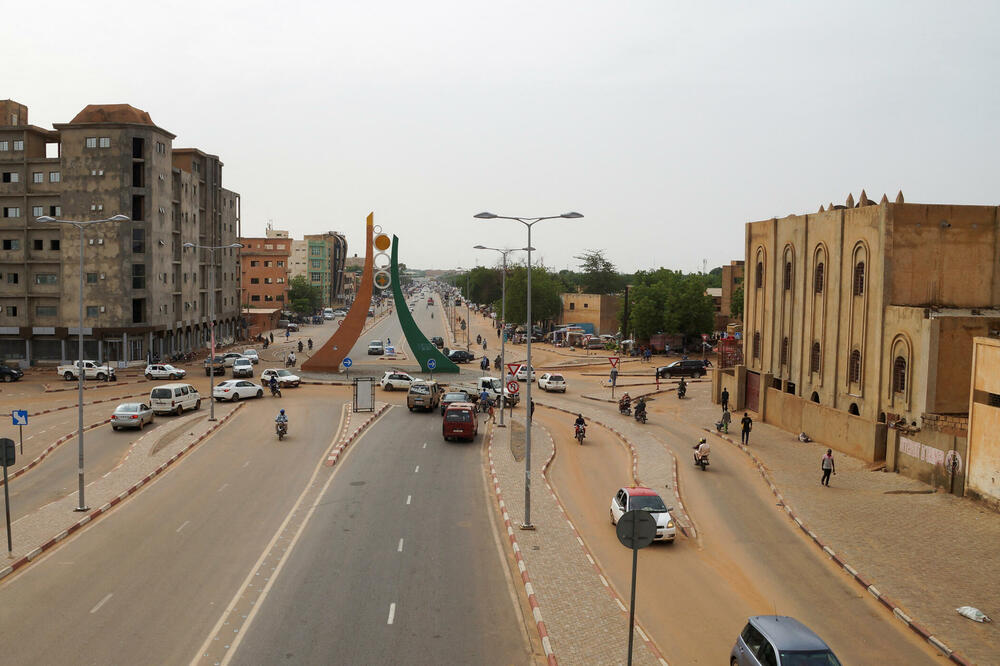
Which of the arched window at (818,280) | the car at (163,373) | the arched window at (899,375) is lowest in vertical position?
the car at (163,373)

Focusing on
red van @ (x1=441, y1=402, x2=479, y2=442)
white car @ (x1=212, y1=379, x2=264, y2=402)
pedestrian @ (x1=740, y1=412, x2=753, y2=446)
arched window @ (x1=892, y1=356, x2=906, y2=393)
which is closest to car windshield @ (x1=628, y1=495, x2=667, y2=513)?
red van @ (x1=441, y1=402, x2=479, y2=442)

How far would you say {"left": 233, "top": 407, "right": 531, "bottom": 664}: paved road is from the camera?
585 inches

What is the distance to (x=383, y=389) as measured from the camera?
56.2m

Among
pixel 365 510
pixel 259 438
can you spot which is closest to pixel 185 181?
pixel 259 438

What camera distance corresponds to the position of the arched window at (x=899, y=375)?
3344cm

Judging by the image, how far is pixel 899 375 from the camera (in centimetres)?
3369

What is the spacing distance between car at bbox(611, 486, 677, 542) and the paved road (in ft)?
12.7

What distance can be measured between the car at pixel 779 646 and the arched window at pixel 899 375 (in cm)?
2310

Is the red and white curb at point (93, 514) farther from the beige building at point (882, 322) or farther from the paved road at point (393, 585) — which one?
the beige building at point (882, 322)

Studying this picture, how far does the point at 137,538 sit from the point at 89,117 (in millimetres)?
56321

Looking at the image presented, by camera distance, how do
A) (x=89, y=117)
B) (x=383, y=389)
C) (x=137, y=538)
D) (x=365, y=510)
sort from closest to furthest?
(x=137, y=538)
(x=365, y=510)
(x=383, y=389)
(x=89, y=117)

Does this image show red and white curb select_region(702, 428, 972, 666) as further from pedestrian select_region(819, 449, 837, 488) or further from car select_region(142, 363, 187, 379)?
car select_region(142, 363, 187, 379)

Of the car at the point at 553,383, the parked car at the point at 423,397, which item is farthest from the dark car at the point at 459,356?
the parked car at the point at 423,397

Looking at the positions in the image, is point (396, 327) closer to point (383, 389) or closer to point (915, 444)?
point (383, 389)
